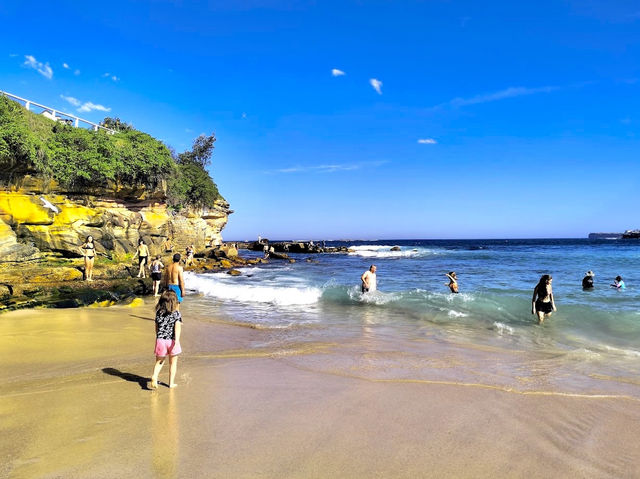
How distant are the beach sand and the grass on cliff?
16.4m

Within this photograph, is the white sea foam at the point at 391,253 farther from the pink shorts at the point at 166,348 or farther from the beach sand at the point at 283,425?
the pink shorts at the point at 166,348

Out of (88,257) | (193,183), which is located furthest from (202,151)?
(88,257)

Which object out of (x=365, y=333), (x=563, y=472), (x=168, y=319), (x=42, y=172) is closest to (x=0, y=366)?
(x=168, y=319)

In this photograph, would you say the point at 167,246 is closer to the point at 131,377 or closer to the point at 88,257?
the point at 88,257

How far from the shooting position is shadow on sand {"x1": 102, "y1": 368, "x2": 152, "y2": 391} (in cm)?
517

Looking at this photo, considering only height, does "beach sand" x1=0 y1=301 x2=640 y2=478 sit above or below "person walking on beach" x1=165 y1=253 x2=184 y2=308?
below

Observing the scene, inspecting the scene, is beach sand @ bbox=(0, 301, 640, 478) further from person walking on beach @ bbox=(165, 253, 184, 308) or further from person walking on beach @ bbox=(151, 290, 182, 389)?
person walking on beach @ bbox=(165, 253, 184, 308)

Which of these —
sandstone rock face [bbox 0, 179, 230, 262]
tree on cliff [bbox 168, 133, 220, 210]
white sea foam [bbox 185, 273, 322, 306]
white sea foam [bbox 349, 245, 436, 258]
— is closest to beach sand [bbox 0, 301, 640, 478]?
white sea foam [bbox 185, 273, 322, 306]

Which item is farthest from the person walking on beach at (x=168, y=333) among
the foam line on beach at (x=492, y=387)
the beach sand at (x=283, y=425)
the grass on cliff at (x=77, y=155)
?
the grass on cliff at (x=77, y=155)

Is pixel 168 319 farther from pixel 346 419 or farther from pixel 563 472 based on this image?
pixel 563 472

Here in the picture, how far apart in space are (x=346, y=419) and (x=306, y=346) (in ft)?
11.5

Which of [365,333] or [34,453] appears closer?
[34,453]

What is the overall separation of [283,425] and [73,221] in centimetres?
1955

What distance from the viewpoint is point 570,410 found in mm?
4539
